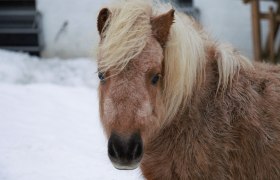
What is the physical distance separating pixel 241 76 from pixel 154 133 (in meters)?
0.74

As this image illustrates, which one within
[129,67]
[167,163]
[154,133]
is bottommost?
[167,163]

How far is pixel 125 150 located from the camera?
7.44ft

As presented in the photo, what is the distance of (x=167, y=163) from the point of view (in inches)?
109

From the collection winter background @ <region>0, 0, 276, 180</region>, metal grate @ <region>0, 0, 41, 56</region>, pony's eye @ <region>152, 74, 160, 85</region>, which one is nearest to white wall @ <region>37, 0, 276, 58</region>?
winter background @ <region>0, 0, 276, 180</region>

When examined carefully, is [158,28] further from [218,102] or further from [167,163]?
[167,163]

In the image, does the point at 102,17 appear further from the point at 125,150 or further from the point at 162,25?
the point at 125,150

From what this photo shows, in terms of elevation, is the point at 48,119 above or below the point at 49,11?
below

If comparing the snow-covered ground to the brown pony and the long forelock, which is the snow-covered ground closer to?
the long forelock

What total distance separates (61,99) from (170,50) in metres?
4.09

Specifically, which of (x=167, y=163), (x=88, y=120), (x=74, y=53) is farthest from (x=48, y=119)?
(x=74, y=53)

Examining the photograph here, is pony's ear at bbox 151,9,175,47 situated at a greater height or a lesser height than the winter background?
greater

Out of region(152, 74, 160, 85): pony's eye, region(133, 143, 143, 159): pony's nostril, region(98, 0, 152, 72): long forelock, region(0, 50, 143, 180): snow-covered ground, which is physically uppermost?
region(98, 0, 152, 72): long forelock

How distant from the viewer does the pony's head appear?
7.63 ft

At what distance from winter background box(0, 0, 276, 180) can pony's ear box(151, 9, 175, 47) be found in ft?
1.74
